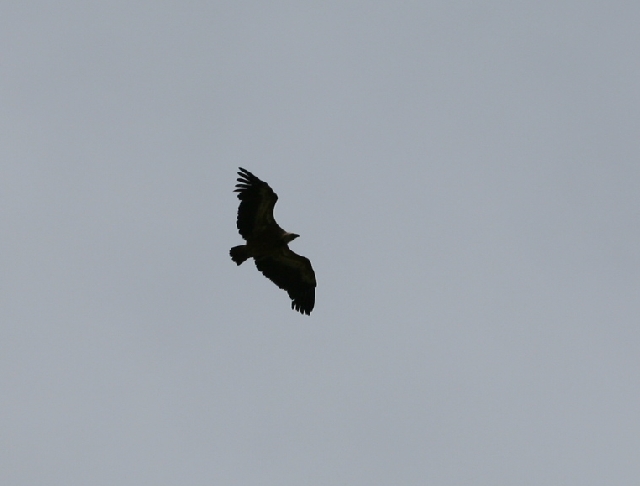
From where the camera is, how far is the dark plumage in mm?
32594

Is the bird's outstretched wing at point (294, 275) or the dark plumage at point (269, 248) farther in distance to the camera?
the bird's outstretched wing at point (294, 275)

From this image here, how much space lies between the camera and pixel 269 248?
3356 cm

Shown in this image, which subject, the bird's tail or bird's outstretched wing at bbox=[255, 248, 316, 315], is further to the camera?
bird's outstretched wing at bbox=[255, 248, 316, 315]

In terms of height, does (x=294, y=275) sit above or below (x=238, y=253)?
above

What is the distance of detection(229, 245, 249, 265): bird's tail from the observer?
33.1 metres

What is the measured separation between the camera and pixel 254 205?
3275cm

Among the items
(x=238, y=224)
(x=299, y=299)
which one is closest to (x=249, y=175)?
(x=238, y=224)

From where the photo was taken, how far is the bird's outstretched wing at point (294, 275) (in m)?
34.0

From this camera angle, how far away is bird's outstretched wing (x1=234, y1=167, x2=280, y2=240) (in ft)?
107

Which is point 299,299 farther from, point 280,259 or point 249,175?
point 249,175

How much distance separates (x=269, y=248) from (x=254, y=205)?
56.1 inches

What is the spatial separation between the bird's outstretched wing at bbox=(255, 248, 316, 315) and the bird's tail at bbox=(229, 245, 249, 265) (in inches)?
34.9

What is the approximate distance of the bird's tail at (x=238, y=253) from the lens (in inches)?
1302

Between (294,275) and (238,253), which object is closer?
(238,253)
